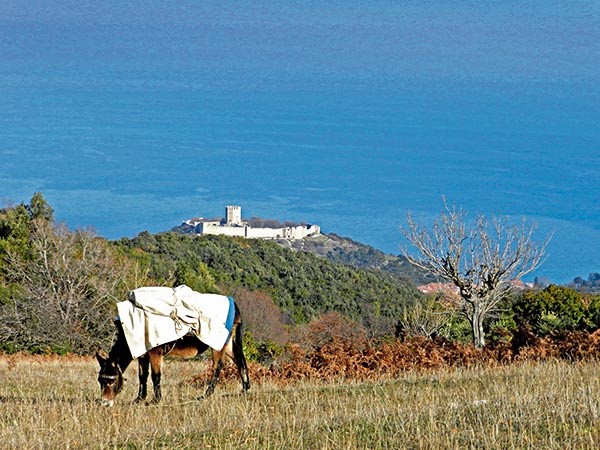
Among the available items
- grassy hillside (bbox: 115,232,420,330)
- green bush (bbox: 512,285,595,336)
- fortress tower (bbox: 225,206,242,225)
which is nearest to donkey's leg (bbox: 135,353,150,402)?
green bush (bbox: 512,285,595,336)

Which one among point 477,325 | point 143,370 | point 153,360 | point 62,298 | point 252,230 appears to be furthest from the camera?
point 252,230

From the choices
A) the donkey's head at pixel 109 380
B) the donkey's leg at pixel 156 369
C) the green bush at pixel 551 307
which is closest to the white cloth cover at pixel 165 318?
the donkey's leg at pixel 156 369

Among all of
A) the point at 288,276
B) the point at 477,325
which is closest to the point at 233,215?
the point at 288,276

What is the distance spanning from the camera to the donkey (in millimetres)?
12352

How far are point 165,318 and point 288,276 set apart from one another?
49825mm

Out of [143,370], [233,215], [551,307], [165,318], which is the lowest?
[143,370]

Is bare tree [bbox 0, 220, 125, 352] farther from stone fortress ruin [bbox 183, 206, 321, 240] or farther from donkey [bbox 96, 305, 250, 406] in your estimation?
stone fortress ruin [bbox 183, 206, 321, 240]

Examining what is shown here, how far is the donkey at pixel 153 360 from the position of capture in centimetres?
1235

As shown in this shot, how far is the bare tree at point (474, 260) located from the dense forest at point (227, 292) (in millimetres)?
760

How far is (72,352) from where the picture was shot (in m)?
28.2

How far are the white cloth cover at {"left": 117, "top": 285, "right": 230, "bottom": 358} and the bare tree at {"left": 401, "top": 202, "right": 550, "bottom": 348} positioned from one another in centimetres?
773

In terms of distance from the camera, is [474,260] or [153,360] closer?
[153,360]

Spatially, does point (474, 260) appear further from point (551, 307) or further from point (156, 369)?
point (156, 369)

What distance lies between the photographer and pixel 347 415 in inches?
386
